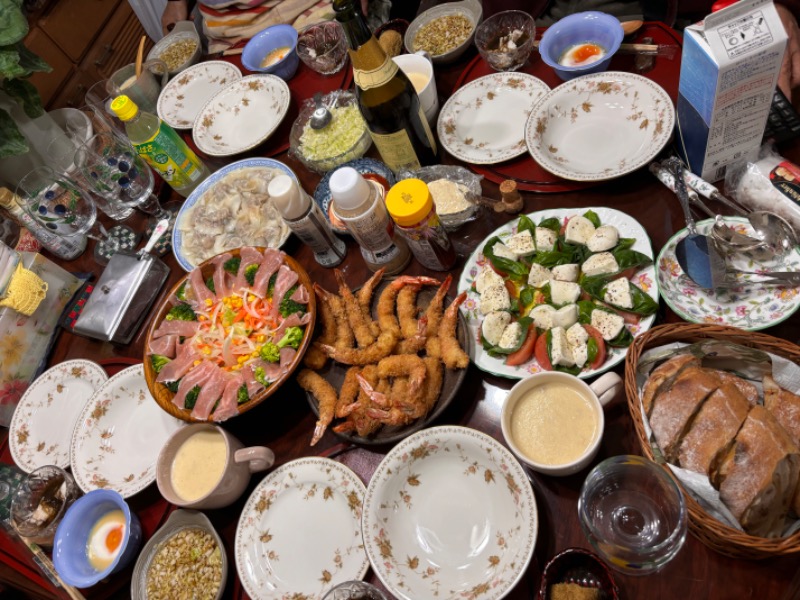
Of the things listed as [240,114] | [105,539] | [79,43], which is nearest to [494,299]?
[105,539]

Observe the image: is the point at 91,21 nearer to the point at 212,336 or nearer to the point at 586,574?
the point at 212,336

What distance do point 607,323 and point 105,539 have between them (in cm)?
155

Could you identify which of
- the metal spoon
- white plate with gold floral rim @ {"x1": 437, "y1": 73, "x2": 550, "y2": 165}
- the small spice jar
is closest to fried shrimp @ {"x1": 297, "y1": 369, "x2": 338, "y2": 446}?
the small spice jar

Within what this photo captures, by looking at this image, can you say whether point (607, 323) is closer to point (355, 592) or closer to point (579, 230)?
point (579, 230)

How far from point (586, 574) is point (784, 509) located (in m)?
0.42

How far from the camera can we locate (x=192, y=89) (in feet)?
9.37

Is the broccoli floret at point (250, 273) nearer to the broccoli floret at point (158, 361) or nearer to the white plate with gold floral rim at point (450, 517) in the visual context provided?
the broccoli floret at point (158, 361)

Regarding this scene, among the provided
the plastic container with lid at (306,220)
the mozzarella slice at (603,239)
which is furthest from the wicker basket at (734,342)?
the plastic container with lid at (306,220)

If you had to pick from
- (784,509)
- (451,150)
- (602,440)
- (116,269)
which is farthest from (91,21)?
(784,509)

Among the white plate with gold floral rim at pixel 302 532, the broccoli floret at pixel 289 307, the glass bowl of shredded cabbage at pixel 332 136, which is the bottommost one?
the white plate with gold floral rim at pixel 302 532

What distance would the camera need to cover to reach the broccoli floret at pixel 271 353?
1708mm

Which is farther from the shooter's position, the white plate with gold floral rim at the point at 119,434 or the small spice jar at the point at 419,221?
the white plate with gold floral rim at the point at 119,434

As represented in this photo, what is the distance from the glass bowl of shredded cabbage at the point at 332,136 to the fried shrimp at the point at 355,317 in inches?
A: 21.1

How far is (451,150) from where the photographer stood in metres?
2.06
